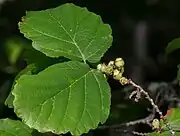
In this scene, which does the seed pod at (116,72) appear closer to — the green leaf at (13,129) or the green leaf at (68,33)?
the green leaf at (68,33)

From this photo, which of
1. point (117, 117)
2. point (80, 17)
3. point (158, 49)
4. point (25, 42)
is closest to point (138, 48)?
point (158, 49)

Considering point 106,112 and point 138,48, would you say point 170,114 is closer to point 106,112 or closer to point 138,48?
point 106,112

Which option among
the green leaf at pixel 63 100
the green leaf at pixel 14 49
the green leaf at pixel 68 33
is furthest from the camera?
the green leaf at pixel 14 49

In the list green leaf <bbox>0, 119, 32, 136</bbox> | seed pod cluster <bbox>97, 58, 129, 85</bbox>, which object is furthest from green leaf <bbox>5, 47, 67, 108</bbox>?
seed pod cluster <bbox>97, 58, 129, 85</bbox>

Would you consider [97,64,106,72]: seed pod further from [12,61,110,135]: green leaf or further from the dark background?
the dark background

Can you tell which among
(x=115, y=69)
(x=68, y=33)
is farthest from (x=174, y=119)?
(x=68, y=33)

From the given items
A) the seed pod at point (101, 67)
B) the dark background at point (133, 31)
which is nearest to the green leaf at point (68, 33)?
the seed pod at point (101, 67)
